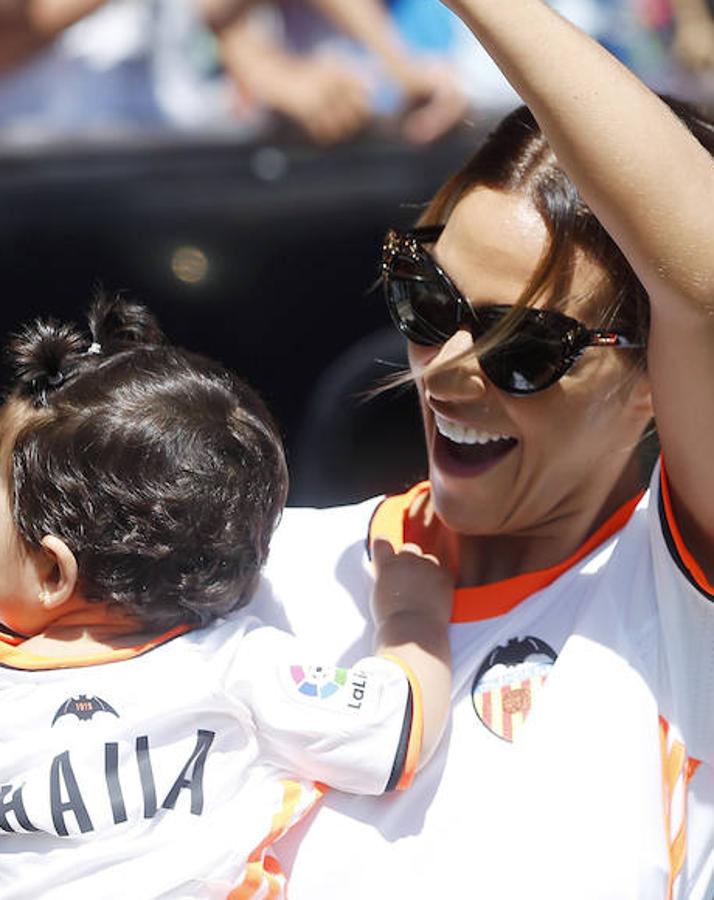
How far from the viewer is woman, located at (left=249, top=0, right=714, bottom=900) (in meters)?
1.22

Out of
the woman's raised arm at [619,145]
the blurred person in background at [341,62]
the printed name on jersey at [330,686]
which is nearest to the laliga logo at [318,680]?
the printed name on jersey at [330,686]

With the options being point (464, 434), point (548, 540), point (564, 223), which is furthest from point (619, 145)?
point (548, 540)

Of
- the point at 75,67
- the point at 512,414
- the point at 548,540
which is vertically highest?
the point at 75,67

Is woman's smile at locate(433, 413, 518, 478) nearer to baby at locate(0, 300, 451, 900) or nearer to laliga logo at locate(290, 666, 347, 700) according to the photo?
baby at locate(0, 300, 451, 900)

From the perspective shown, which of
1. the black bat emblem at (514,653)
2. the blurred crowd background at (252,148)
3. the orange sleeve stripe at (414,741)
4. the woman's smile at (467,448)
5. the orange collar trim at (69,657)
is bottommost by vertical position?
the orange sleeve stripe at (414,741)

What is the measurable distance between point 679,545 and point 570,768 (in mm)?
216

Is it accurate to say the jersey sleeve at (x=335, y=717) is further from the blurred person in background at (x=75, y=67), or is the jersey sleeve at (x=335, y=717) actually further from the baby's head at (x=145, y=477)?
the blurred person in background at (x=75, y=67)

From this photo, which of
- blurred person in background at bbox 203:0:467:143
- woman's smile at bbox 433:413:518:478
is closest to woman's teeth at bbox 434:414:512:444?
woman's smile at bbox 433:413:518:478

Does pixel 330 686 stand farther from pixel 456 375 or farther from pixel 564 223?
pixel 564 223

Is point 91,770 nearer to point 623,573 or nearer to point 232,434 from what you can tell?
point 232,434

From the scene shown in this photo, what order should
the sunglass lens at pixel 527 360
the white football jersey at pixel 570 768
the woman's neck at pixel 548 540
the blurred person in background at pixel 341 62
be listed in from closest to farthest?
1. the white football jersey at pixel 570 768
2. the sunglass lens at pixel 527 360
3. the woman's neck at pixel 548 540
4. the blurred person in background at pixel 341 62

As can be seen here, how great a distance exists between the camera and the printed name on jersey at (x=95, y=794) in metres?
1.42

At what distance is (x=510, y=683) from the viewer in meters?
1.48

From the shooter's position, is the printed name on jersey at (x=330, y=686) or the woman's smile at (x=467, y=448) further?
the woman's smile at (x=467, y=448)
